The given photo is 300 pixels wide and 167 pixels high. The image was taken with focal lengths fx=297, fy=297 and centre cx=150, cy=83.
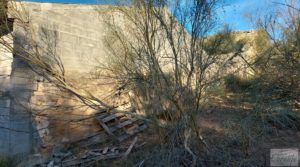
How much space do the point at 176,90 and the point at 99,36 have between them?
5.36 m

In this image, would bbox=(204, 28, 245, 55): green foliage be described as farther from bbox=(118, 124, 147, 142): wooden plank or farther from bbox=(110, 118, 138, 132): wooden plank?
bbox=(110, 118, 138, 132): wooden plank

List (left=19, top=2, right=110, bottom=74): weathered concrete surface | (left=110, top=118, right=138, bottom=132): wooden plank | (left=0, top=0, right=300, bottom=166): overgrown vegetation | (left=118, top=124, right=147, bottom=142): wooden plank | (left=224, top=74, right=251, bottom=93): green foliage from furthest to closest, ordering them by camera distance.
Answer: (left=224, top=74, right=251, bottom=93): green foliage → (left=19, top=2, right=110, bottom=74): weathered concrete surface → (left=110, top=118, right=138, bottom=132): wooden plank → (left=118, top=124, right=147, bottom=142): wooden plank → (left=0, top=0, right=300, bottom=166): overgrown vegetation

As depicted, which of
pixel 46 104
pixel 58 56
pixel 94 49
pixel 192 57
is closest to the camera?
pixel 192 57

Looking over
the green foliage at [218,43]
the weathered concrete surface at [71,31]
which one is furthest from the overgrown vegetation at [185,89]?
the weathered concrete surface at [71,31]

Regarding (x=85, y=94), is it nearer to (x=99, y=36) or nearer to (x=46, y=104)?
(x=46, y=104)

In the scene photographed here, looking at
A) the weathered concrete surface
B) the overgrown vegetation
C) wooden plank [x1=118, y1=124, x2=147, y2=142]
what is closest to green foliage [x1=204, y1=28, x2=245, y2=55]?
the overgrown vegetation

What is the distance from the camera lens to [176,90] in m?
5.39

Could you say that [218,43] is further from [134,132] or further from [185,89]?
[134,132]

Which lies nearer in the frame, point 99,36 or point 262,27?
Answer: point 262,27

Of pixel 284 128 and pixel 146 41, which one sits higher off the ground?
pixel 146 41

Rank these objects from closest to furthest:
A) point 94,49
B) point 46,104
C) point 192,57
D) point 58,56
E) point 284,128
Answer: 1. point 192,57
2. point 284,128
3. point 46,104
4. point 58,56
5. point 94,49

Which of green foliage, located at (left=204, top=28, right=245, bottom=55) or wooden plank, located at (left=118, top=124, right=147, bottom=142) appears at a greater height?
green foliage, located at (left=204, top=28, right=245, bottom=55)

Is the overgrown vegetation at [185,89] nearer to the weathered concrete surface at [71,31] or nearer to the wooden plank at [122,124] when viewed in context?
the wooden plank at [122,124]

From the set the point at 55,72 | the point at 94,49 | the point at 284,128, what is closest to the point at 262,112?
the point at 284,128
